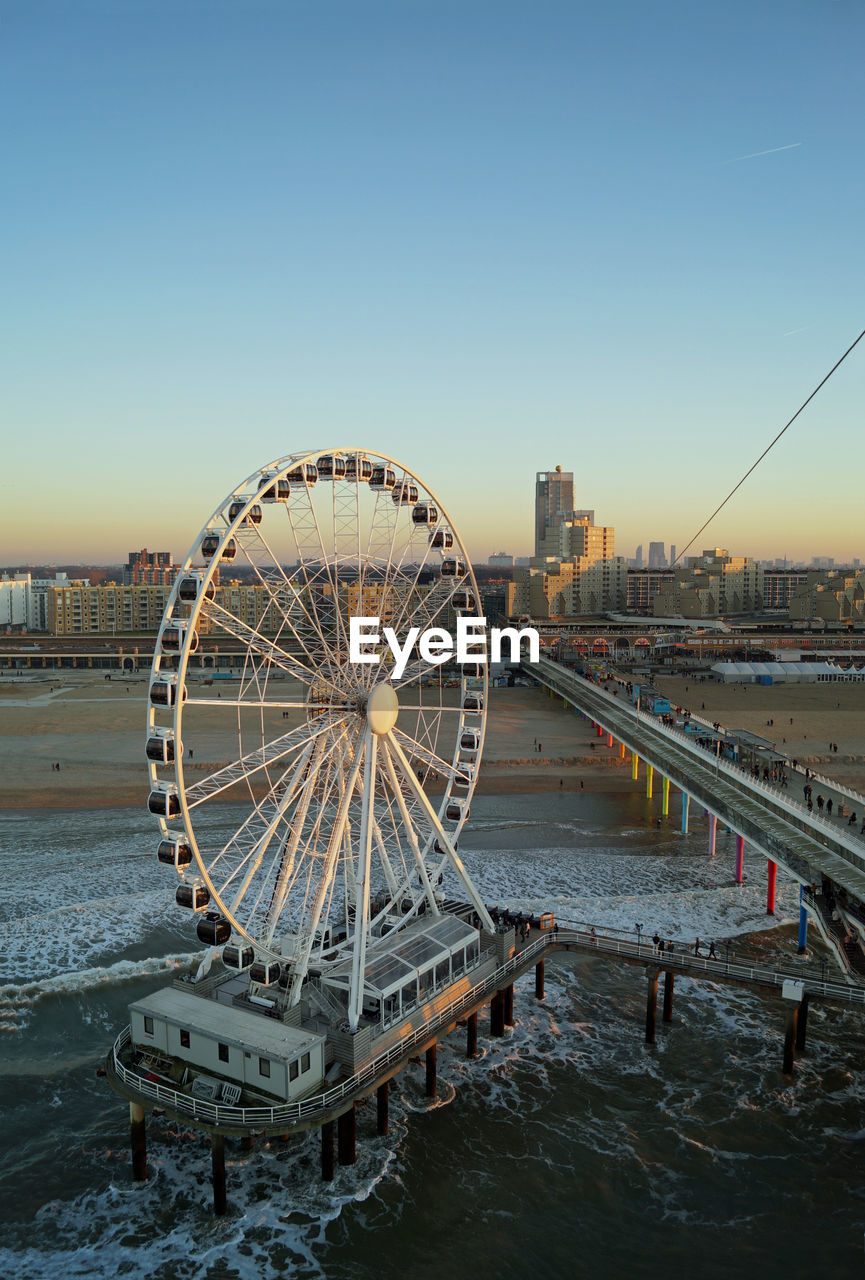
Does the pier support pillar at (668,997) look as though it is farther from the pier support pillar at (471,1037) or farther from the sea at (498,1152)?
the pier support pillar at (471,1037)

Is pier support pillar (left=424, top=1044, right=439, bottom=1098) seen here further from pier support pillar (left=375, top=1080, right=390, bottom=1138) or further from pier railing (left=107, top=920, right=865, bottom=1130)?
pier support pillar (left=375, top=1080, right=390, bottom=1138)

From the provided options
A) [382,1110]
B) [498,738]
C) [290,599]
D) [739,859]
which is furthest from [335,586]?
[498,738]

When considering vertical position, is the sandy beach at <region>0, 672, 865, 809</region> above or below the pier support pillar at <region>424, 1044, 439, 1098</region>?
above

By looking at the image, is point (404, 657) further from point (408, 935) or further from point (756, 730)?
point (756, 730)

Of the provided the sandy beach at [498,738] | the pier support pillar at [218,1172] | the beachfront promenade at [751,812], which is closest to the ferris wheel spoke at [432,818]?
the pier support pillar at [218,1172]

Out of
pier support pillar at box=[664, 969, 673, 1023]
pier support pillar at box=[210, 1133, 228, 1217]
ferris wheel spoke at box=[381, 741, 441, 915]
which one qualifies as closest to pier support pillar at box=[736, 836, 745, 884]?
pier support pillar at box=[664, 969, 673, 1023]

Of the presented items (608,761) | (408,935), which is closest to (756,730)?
(608,761)
